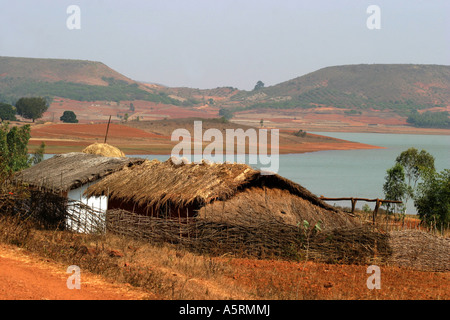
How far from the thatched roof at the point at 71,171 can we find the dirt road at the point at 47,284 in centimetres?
710

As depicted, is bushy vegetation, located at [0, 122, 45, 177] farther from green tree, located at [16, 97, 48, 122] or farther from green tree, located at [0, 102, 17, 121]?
green tree, located at [16, 97, 48, 122]

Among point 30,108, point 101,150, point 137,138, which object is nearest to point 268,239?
point 101,150

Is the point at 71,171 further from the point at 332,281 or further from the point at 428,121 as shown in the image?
the point at 428,121

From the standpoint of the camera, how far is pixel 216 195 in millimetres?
13969

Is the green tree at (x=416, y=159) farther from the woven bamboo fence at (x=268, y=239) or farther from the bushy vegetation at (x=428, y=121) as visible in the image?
the bushy vegetation at (x=428, y=121)

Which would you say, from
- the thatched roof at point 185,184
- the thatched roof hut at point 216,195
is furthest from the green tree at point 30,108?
the thatched roof hut at point 216,195

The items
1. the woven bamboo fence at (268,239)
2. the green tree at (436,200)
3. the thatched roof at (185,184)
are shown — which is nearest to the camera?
the woven bamboo fence at (268,239)

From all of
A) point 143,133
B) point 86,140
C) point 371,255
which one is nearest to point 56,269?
point 371,255

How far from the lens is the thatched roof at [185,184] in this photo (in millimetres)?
14266

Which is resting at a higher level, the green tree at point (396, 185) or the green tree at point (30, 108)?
the green tree at point (30, 108)

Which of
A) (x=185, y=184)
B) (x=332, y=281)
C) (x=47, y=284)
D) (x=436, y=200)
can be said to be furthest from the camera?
(x=436, y=200)

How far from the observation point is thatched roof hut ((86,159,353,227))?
45.8ft

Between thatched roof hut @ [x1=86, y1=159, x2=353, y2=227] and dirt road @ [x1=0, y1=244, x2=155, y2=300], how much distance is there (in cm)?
485

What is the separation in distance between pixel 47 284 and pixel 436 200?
18363 millimetres
